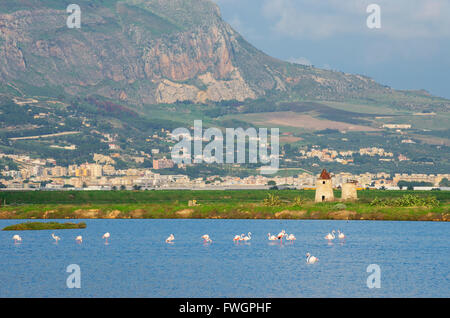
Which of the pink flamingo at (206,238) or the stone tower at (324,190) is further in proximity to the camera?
the stone tower at (324,190)

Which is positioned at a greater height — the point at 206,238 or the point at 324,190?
the point at 324,190

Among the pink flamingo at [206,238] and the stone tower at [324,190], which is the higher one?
the stone tower at [324,190]

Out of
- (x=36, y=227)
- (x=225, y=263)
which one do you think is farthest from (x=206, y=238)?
(x=36, y=227)

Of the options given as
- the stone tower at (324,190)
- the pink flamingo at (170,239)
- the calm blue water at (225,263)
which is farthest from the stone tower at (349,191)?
the pink flamingo at (170,239)

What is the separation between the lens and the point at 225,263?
7806cm

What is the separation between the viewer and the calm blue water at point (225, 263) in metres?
61.3

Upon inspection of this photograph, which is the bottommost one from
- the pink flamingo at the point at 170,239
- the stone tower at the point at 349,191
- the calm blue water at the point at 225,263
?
the calm blue water at the point at 225,263

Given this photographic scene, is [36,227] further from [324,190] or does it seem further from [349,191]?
[349,191]

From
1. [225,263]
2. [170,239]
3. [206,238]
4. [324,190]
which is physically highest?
[324,190]

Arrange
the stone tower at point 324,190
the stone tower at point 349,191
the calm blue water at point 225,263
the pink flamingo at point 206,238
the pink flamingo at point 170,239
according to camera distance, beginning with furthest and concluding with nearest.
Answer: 1. the stone tower at point 349,191
2. the stone tower at point 324,190
3. the pink flamingo at point 206,238
4. the pink flamingo at point 170,239
5. the calm blue water at point 225,263

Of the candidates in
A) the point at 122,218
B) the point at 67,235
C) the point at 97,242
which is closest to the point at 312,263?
the point at 97,242

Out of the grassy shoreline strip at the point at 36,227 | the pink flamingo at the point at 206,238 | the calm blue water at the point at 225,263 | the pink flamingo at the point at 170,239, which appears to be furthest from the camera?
the grassy shoreline strip at the point at 36,227

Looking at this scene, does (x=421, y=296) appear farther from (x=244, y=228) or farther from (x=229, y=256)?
(x=244, y=228)

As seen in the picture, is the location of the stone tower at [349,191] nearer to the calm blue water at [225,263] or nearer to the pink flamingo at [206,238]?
the calm blue water at [225,263]
